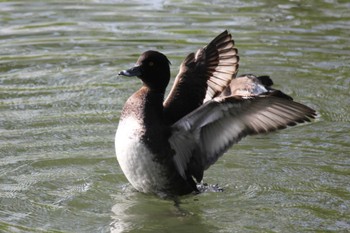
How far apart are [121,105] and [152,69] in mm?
2636

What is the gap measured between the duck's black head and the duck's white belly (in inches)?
18.3

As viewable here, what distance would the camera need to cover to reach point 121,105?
10.4 meters

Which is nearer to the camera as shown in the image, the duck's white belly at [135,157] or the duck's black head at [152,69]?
the duck's white belly at [135,157]

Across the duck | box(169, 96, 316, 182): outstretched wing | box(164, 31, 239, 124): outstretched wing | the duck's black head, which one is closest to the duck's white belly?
the duck

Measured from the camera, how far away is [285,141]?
944cm

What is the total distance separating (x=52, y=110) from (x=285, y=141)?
274cm

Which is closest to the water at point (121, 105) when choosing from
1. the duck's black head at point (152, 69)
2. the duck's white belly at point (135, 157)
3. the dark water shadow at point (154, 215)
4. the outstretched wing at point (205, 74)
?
the dark water shadow at point (154, 215)

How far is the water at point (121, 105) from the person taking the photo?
25.0 feet

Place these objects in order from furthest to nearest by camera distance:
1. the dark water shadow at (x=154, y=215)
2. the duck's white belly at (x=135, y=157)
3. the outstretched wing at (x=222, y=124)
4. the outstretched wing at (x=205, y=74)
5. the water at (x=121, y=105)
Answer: the outstretched wing at (x=205, y=74), the water at (x=121, y=105), the dark water shadow at (x=154, y=215), the duck's white belly at (x=135, y=157), the outstretched wing at (x=222, y=124)

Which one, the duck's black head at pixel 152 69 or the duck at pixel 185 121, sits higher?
the duck's black head at pixel 152 69

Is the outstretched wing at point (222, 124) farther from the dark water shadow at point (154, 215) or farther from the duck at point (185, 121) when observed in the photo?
the dark water shadow at point (154, 215)

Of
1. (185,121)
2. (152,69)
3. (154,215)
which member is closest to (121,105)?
(152,69)

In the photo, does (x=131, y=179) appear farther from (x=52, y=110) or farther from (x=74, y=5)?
(x=74, y=5)

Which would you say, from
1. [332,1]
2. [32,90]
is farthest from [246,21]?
[32,90]
